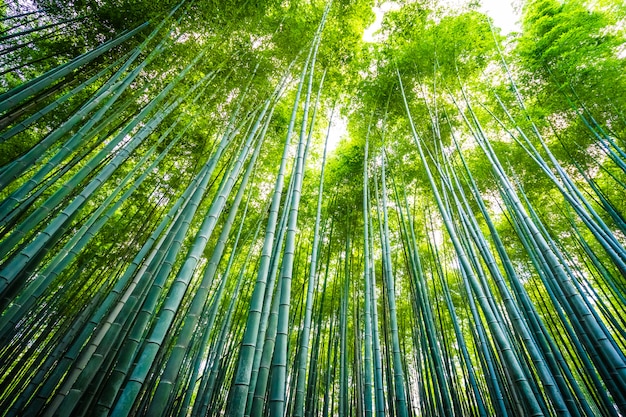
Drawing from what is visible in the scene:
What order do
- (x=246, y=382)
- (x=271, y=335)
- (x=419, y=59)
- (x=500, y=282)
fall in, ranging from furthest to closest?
(x=419, y=59) < (x=500, y=282) < (x=271, y=335) < (x=246, y=382)

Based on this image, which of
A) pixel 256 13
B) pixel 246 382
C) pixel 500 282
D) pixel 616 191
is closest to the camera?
pixel 246 382

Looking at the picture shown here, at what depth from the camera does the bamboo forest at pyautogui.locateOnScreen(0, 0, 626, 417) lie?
2.20 metres

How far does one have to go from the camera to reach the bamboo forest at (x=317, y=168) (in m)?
2.20

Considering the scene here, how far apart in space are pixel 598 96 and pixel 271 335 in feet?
17.1

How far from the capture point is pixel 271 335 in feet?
4.90

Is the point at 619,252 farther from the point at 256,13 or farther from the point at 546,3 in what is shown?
the point at 256,13

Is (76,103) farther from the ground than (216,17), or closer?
closer

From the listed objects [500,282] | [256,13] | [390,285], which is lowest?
[500,282]

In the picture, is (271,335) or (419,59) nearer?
(271,335)

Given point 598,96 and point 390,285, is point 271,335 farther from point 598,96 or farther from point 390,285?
point 598,96

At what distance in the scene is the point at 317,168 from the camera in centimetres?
618

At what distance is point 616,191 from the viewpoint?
4977mm

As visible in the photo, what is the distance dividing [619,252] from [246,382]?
2.91 metres

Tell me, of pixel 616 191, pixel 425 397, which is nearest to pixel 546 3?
pixel 616 191
